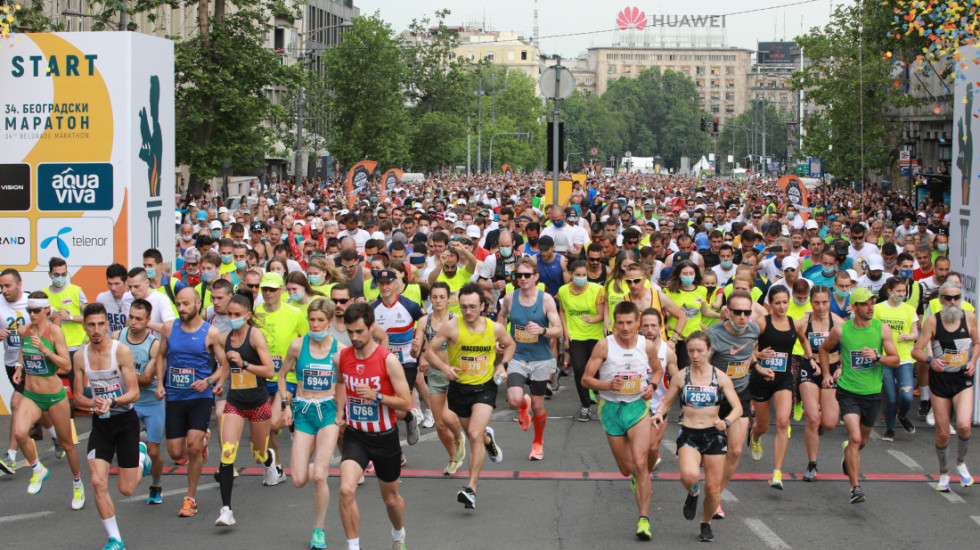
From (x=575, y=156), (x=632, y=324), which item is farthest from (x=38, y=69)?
(x=575, y=156)

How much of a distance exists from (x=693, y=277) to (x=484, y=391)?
127 inches

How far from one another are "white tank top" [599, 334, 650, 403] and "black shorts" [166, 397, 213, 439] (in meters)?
3.07

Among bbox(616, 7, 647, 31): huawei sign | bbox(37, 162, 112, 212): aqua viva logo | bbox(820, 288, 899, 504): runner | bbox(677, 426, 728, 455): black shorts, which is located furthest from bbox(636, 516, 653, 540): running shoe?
bbox(616, 7, 647, 31): huawei sign

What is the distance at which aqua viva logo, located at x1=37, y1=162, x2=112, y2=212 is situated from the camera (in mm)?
13334

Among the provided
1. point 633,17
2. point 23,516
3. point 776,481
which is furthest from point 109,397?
point 633,17

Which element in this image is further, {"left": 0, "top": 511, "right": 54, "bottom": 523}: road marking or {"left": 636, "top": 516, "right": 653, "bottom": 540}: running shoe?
{"left": 0, "top": 511, "right": 54, "bottom": 523}: road marking

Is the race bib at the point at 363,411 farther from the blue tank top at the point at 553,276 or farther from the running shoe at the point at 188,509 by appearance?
the blue tank top at the point at 553,276

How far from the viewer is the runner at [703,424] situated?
8.38 meters

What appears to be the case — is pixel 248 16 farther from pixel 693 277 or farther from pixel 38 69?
pixel 693 277

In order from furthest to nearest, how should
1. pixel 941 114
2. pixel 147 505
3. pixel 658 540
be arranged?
pixel 941 114
pixel 147 505
pixel 658 540

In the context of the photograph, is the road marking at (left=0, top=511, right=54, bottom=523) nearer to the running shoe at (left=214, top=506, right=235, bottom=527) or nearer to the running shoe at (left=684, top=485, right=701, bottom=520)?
the running shoe at (left=214, top=506, right=235, bottom=527)

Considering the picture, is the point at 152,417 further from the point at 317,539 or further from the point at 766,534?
the point at 766,534

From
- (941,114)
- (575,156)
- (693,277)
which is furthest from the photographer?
(575,156)

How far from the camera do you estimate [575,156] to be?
156 meters
